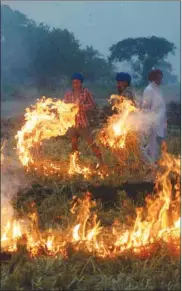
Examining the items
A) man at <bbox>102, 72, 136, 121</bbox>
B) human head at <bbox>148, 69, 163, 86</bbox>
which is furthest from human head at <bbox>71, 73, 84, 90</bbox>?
human head at <bbox>148, 69, 163, 86</bbox>

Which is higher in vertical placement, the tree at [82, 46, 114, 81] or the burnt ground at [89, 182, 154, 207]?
the tree at [82, 46, 114, 81]

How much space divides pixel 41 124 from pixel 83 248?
14.1ft

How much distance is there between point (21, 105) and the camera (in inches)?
667

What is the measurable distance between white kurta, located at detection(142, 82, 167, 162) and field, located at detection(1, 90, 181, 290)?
0.71 metres

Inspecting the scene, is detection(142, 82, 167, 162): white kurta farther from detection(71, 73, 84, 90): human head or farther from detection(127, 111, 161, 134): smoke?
detection(71, 73, 84, 90): human head

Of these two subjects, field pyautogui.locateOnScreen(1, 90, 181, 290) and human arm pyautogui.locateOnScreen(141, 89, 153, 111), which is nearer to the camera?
field pyautogui.locateOnScreen(1, 90, 181, 290)

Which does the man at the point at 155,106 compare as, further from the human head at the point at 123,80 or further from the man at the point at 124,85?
the human head at the point at 123,80

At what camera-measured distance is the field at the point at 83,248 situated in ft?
14.4

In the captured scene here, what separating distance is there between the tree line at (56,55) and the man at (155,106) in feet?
20.4

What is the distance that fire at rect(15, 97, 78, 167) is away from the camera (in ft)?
27.6

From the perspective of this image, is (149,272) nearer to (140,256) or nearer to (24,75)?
(140,256)

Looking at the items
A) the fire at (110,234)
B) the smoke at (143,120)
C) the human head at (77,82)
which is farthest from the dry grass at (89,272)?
the human head at (77,82)

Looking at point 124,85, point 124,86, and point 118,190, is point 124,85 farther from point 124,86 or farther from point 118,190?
point 118,190

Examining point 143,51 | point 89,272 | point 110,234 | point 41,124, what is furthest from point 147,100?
point 143,51
